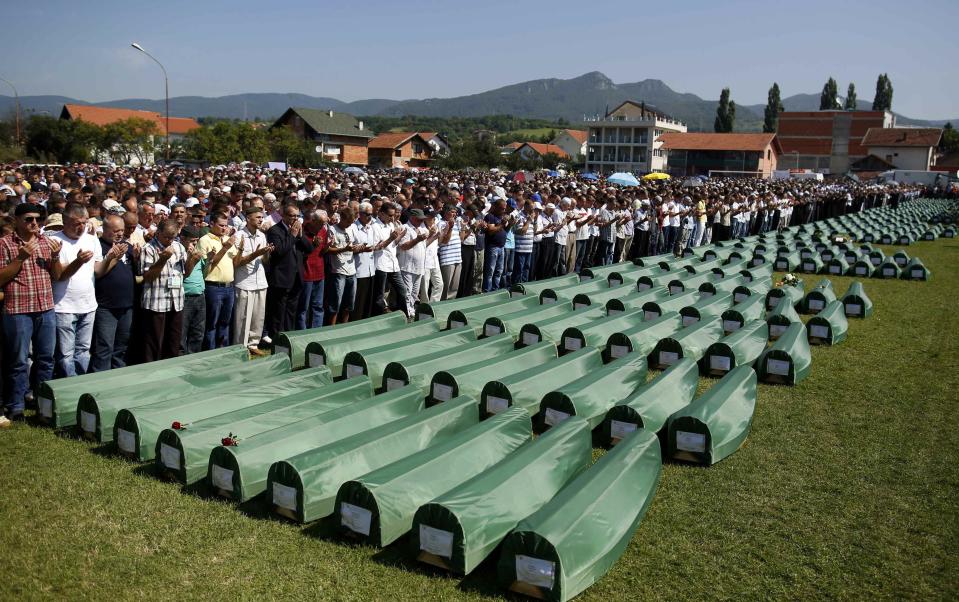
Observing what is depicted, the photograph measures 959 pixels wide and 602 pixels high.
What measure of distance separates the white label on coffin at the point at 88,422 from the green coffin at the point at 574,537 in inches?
178

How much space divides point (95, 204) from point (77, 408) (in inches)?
208

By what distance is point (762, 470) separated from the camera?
7438 mm

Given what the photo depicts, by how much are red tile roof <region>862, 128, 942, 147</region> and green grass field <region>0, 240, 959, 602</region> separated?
106m

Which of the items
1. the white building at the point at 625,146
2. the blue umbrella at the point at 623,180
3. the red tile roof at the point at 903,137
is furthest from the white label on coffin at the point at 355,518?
the red tile roof at the point at 903,137

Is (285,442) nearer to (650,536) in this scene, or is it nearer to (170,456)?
(170,456)

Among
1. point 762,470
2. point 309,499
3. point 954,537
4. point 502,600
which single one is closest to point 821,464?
point 762,470

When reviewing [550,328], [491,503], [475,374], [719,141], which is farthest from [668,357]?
[719,141]

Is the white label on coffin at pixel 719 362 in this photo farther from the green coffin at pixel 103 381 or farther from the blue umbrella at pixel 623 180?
the blue umbrella at pixel 623 180

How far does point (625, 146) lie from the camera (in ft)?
325

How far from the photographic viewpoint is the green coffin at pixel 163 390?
7230 millimetres

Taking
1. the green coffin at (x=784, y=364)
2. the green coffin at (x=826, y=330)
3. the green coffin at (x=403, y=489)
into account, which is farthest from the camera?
the green coffin at (x=826, y=330)

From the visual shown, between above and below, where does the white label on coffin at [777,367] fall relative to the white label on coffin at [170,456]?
above

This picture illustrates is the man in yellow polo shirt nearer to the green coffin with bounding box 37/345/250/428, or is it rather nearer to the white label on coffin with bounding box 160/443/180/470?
the green coffin with bounding box 37/345/250/428

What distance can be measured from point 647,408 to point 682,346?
2998mm
